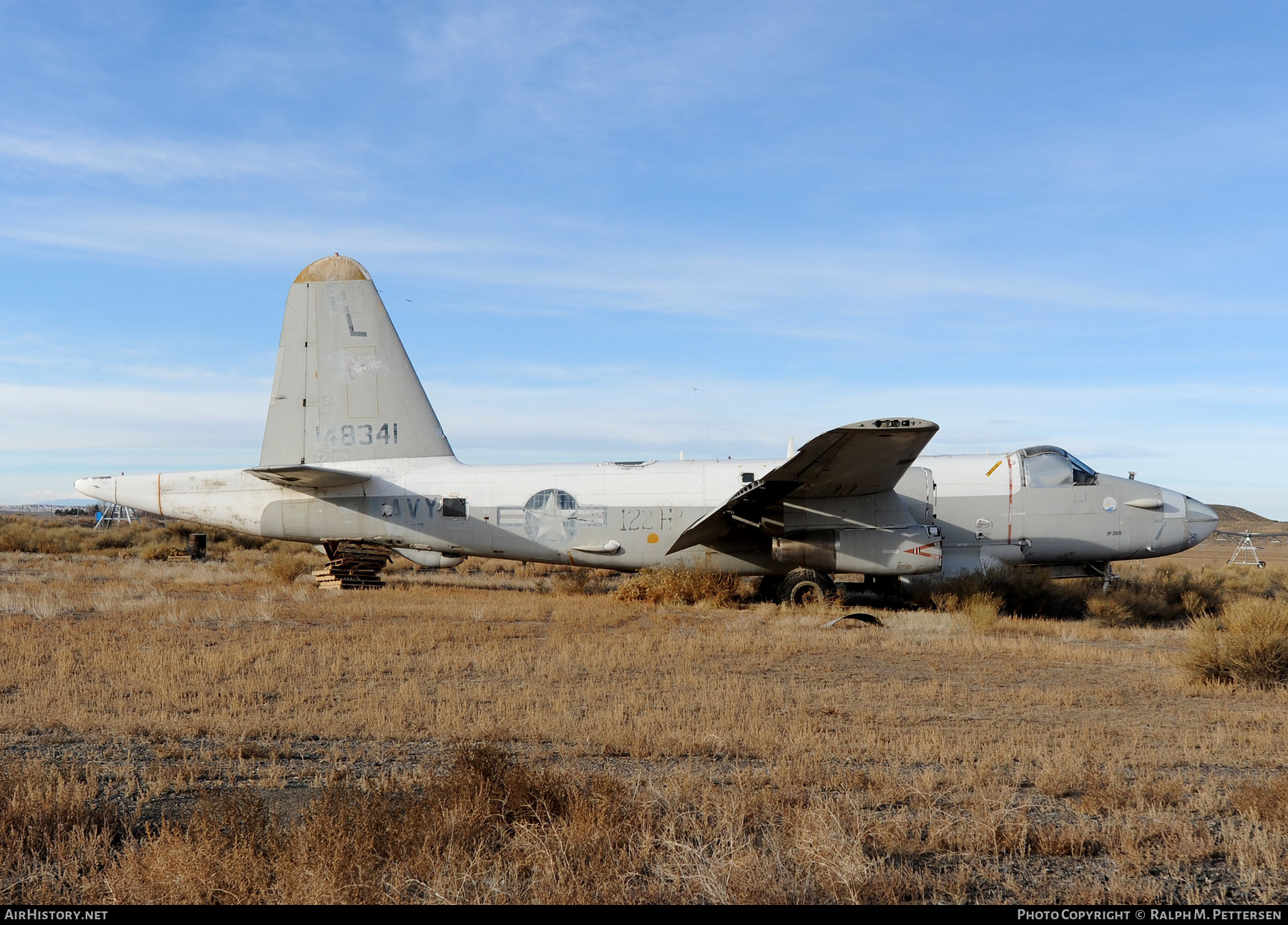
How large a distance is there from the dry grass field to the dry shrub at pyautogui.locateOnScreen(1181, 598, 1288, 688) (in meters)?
0.28

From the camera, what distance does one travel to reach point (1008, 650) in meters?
12.7

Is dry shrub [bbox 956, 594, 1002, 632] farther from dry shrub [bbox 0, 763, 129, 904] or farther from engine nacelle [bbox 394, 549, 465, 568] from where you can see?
dry shrub [bbox 0, 763, 129, 904]

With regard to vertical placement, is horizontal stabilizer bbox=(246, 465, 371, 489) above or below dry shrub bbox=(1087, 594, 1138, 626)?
above

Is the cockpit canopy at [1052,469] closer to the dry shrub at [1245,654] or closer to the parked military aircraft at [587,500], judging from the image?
the parked military aircraft at [587,500]

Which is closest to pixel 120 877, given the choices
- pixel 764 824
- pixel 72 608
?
pixel 764 824

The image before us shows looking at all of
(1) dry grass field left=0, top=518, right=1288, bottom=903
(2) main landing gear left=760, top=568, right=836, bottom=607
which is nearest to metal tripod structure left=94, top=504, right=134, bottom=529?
(1) dry grass field left=0, top=518, right=1288, bottom=903

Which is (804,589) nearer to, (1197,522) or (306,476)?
(1197,522)

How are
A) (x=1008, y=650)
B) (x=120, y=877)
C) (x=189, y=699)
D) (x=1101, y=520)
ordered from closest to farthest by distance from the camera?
(x=120, y=877) → (x=189, y=699) → (x=1008, y=650) → (x=1101, y=520)

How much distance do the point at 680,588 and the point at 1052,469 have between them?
8.46 meters

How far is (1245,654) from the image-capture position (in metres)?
10.4

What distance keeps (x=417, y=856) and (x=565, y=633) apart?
9655mm

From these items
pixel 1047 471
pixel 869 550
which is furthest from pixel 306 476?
pixel 1047 471

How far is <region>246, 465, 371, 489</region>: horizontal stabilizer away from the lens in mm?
18281

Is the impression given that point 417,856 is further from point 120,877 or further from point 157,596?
point 157,596
